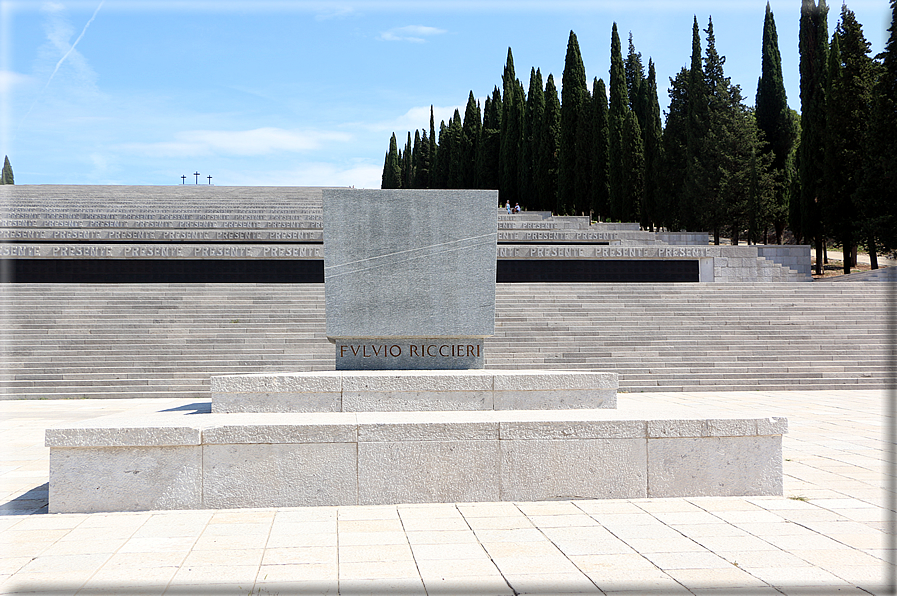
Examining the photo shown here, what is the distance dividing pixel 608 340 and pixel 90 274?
14309 millimetres

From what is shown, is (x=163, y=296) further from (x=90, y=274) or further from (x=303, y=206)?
(x=303, y=206)

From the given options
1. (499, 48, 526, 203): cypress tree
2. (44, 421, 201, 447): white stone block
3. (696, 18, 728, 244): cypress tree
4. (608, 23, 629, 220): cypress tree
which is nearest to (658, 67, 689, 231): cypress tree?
(696, 18, 728, 244): cypress tree

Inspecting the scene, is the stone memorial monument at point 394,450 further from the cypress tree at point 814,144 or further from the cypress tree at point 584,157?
the cypress tree at point 584,157

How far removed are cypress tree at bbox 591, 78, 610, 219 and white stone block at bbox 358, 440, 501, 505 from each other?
3763 centimetres

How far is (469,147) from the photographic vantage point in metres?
56.3

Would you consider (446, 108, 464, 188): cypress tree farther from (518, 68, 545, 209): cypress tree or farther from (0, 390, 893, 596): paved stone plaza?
(0, 390, 893, 596): paved stone plaza

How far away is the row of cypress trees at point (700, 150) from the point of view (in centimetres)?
3050

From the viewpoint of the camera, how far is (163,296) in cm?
1703

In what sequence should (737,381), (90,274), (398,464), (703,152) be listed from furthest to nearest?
(703,152) < (90,274) < (737,381) < (398,464)

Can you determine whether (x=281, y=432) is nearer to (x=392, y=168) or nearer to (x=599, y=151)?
(x=599, y=151)

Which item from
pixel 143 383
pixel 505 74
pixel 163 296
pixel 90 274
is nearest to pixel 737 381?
pixel 143 383

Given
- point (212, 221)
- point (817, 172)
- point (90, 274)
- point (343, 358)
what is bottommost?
point (343, 358)

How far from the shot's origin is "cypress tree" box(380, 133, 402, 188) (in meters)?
79.3

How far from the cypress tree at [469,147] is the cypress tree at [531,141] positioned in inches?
321
